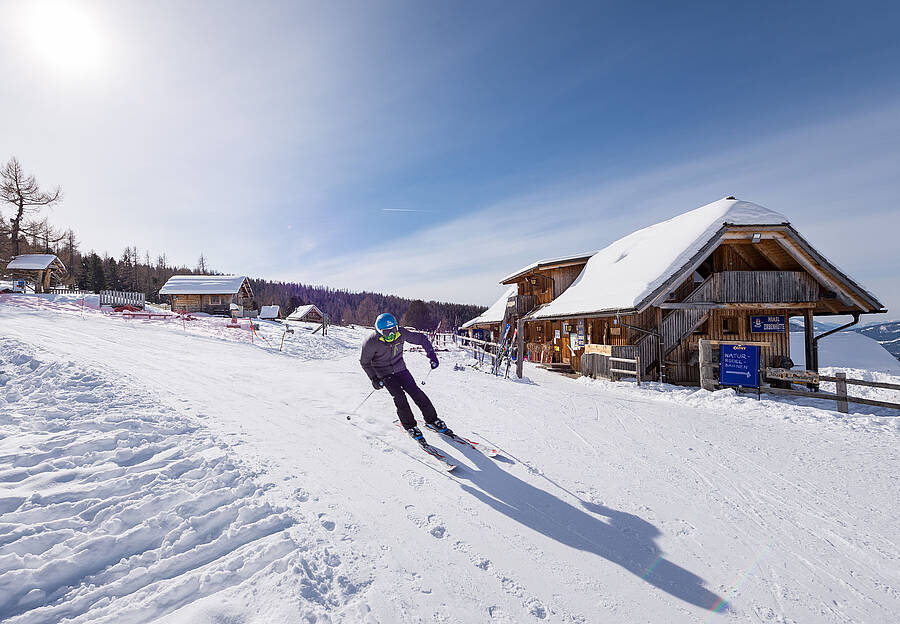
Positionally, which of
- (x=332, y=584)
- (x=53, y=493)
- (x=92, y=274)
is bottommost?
(x=332, y=584)

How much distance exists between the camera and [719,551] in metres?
3.27

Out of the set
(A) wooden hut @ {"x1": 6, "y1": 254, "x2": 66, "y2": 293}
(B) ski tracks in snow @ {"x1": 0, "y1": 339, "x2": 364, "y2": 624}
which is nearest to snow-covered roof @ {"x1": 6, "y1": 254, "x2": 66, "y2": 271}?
(A) wooden hut @ {"x1": 6, "y1": 254, "x2": 66, "y2": 293}

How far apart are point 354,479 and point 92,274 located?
78986mm

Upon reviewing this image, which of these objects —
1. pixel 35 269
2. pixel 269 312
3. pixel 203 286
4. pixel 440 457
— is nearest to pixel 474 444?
pixel 440 457

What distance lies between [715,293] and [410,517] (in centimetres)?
1493

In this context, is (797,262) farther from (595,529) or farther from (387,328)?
(387,328)

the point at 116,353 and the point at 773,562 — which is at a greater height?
the point at 116,353

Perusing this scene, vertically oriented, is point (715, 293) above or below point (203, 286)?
below

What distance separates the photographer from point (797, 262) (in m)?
13.5

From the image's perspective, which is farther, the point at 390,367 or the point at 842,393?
the point at 842,393

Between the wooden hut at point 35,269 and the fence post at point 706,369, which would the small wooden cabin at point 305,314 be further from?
the fence post at point 706,369

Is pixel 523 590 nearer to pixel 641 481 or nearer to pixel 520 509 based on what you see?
pixel 520 509

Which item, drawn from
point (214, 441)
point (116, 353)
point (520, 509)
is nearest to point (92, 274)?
point (116, 353)

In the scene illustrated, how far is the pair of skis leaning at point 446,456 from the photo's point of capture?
4.75m
